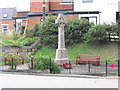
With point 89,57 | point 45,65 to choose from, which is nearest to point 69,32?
point 89,57

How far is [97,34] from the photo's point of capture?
2442 centimetres

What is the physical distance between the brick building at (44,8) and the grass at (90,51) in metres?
8.68

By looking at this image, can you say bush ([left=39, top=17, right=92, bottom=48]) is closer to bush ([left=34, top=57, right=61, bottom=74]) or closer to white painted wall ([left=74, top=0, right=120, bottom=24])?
white painted wall ([left=74, top=0, right=120, bottom=24])

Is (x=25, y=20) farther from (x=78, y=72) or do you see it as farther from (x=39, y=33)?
(x=78, y=72)

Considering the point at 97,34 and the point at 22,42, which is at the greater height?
the point at 97,34

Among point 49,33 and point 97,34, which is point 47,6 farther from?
point 97,34

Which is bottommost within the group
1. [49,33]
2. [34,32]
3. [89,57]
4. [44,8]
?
[89,57]

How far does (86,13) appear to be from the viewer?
30734mm

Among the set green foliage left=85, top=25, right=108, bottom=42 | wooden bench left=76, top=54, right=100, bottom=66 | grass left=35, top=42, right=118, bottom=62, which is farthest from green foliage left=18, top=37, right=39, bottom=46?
wooden bench left=76, top=54, right=100, bottom=66

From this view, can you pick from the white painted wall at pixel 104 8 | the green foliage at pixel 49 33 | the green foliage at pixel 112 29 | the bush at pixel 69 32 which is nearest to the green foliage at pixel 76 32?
the bush at pixel 69 32

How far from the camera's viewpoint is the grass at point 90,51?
23.4 metres

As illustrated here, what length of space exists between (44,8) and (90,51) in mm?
11543

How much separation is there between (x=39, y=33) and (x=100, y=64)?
26.2 feet

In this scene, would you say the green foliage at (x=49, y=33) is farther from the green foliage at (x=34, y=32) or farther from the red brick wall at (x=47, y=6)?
the red brick wall at (x=47, y=6)
